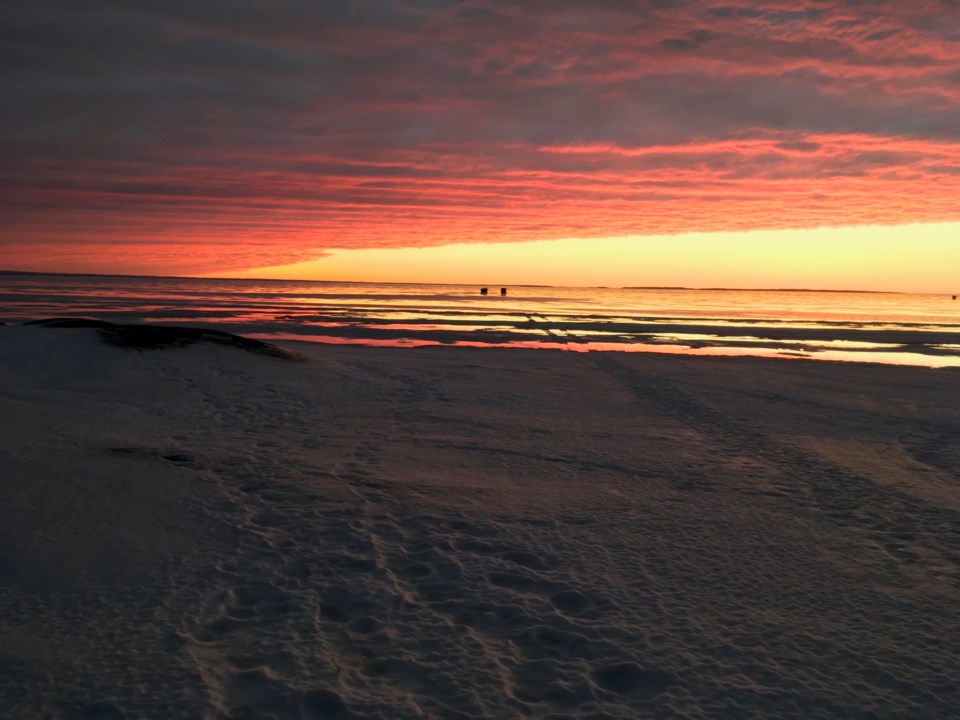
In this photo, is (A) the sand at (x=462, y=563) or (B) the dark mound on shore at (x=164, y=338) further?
(B) the dark mound on shore at (x=164, y=338)

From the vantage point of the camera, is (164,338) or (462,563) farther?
(164,338)

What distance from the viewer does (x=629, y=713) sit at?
351 centimetres

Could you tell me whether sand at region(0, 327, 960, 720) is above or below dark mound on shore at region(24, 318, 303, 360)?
below

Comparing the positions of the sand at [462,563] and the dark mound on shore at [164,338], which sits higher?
the dark mound on shore at [164,338]

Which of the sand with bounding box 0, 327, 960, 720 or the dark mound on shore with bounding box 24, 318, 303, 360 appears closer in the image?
Answer: the sand with bounding box 0, 327, 960, 720

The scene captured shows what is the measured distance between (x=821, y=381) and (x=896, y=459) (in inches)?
321

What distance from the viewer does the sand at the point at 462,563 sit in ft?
12.1

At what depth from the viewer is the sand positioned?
3689 millimetres

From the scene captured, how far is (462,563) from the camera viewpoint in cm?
532

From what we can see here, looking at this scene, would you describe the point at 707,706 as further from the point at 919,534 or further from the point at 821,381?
the point at 821,381

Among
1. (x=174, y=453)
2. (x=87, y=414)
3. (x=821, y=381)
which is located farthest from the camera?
(x=821, y=381)

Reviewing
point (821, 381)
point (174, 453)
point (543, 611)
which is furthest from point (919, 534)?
point (821, 381)

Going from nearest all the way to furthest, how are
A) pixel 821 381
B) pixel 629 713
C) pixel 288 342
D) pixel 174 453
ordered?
pixel 629 713
pixel 174 453
pixel 821 381
pixel 288 342

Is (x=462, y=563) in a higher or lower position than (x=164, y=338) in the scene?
lower
